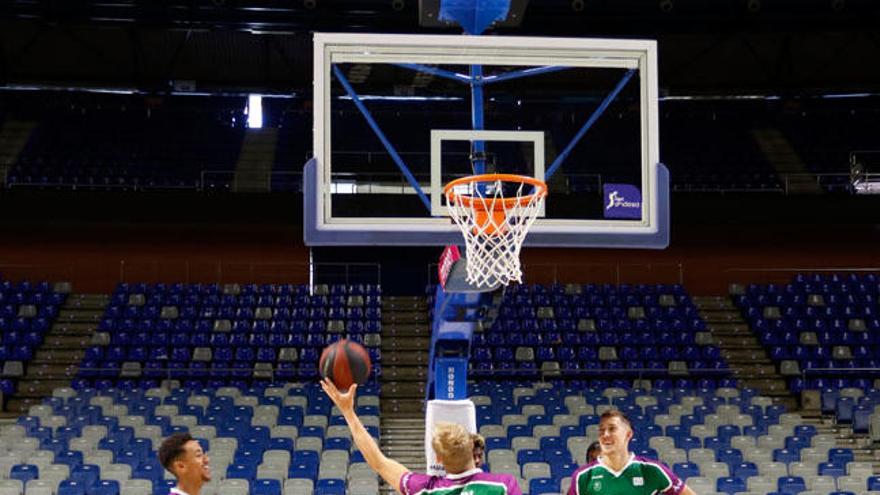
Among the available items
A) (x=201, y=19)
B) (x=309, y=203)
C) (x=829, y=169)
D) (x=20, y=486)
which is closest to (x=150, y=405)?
(x=20, y=486)

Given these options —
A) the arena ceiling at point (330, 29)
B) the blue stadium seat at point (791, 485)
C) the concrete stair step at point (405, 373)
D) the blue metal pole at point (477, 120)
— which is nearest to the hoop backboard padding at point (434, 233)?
the blue metal pole at point (477, 120)

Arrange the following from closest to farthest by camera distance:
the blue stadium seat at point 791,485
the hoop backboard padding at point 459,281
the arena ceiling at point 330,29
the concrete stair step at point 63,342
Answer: the hoop backboard padding at point 459,281 → the blue stadium seat at point 791,485 → the concrete stair step at point 63,342 → the arena ceiling at point 330,29

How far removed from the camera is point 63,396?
609 inches

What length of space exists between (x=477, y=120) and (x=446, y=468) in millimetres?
4812

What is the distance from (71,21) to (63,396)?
621 centimetres

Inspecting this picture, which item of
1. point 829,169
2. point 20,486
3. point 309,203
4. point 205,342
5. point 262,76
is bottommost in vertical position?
point 20,486

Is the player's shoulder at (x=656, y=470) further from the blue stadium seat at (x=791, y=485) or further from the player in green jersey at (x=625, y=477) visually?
the blue stadium seat at (x=791, y=485)

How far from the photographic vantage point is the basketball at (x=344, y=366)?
4.34 m

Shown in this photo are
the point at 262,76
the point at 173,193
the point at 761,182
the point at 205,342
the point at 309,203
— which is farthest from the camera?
the point at 262,76

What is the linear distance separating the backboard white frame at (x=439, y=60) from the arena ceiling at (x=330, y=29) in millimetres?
10456

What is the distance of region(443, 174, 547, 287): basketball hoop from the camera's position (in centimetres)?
704

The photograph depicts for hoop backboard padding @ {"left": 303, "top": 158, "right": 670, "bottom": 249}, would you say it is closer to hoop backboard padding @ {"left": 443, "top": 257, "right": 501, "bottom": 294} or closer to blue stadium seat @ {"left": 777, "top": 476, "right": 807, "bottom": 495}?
hoop backboard padding @ {"left": 443, "top": 257, "right": 501, "bottom": 294}

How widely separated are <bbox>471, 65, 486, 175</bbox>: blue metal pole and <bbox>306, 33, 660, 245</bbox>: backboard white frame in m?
0.57

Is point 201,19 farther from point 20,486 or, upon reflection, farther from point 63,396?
point 20,486
